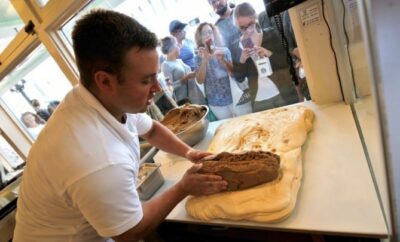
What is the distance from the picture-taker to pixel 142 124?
1.20 metres

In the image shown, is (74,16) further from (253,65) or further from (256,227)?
(256,227)

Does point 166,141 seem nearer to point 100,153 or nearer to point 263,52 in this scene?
point 100,153

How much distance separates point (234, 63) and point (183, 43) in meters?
0.37

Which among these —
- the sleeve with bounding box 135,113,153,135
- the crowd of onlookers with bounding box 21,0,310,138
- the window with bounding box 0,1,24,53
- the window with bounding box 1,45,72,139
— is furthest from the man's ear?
the window with bounding box 0,1,24,53

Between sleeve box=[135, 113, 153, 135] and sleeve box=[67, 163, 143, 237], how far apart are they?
0.43 m

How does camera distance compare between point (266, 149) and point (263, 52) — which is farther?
point (263, 52)

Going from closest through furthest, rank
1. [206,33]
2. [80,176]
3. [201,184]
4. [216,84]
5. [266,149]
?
1. [80,176]
2. [201,184]
3. [266,149]
4. [206,33]
5. [216,84]

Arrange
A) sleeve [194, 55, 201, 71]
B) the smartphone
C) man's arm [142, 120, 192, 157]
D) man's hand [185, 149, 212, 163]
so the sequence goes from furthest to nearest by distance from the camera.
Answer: sleeve [194, 55, 201, 71]
the smartphone
man's arm [142, 120, 192, 157]
man's hand [185, 149, 212, 163]

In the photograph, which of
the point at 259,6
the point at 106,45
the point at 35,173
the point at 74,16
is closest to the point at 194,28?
the point at 259,6

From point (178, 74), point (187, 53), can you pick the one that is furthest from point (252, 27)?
point (178, 74)

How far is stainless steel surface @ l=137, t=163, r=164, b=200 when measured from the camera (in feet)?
3.65

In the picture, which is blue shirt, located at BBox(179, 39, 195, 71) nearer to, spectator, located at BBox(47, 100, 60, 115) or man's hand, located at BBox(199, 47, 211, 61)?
man's hand, located at BBox(199, 47, 211, 61)

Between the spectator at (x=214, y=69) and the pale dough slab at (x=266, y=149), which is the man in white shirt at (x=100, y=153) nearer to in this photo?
the pale dough slab at (x=266, y=149)

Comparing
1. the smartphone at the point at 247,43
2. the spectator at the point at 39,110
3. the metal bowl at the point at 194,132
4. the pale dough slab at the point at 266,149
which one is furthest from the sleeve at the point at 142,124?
the spectator at the point at 39,110
